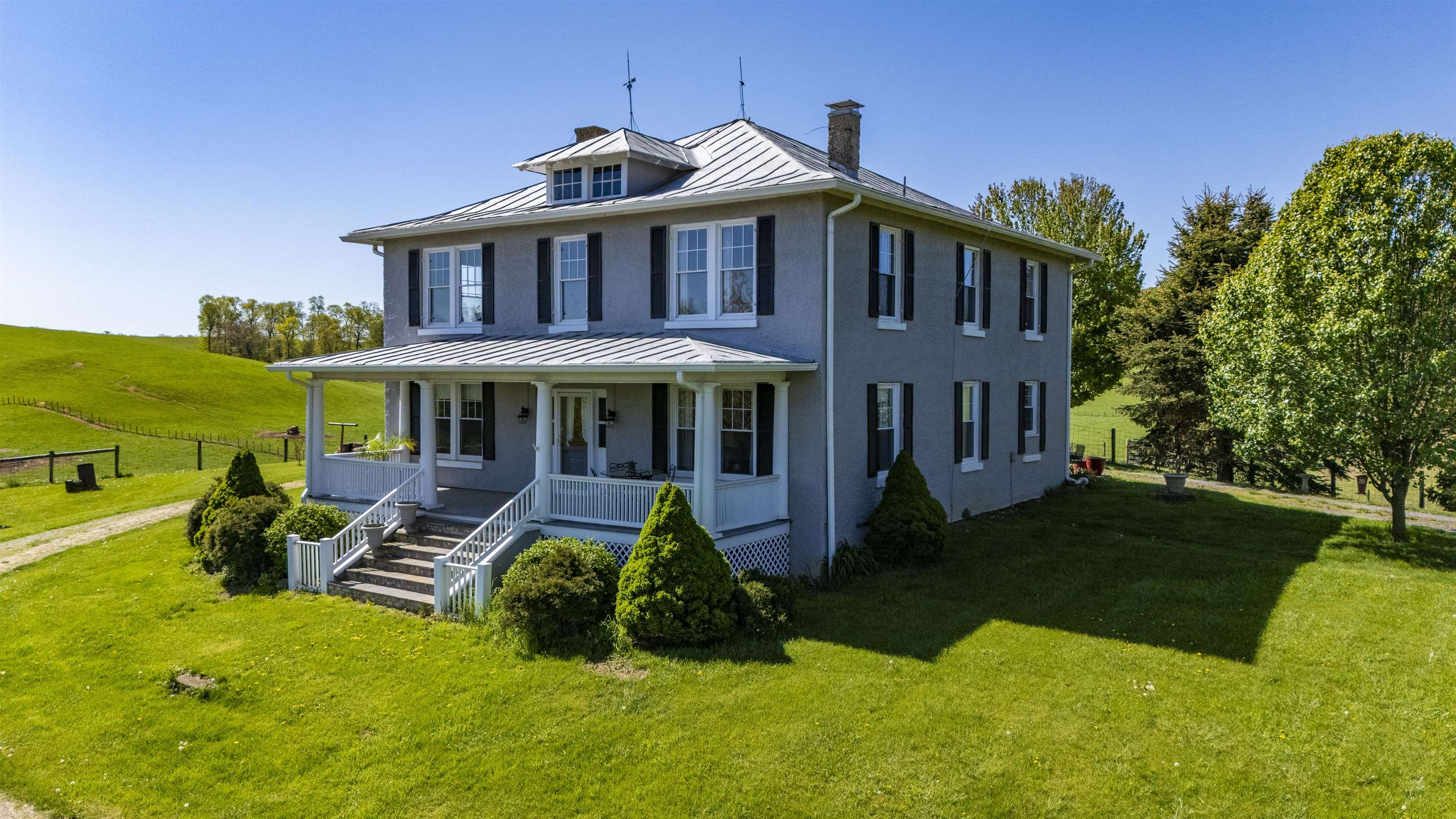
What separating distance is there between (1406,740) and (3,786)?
1316 centimetres

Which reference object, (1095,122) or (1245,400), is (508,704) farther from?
(1095,122)

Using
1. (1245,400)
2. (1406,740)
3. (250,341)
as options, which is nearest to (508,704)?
(1406,740)

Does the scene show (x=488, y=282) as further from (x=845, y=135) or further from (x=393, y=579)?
(x=845, y=135)

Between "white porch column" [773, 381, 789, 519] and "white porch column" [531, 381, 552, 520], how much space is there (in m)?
3.64

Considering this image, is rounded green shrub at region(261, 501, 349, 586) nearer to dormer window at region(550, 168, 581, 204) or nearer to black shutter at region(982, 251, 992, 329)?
dormer window at region(550, 168, 581, 204)

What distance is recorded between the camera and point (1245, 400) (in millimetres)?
16609

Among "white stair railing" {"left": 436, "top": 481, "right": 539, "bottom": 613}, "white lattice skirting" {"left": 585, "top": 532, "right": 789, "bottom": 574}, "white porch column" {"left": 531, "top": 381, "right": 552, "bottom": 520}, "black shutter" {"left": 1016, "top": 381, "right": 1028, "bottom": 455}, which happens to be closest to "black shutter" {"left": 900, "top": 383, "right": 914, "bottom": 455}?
"white lattice skirting" {"left": 585, "top": 532, "right": 789, "bottom": 574}

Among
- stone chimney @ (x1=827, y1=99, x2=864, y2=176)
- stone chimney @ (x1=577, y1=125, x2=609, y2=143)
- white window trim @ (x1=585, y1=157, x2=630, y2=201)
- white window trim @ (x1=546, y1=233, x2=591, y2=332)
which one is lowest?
white window trim @ (x1=546, y1=233, x2=591, y2=332)

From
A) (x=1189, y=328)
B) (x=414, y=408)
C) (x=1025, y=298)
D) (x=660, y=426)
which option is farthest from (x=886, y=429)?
(x=1189, y=328)

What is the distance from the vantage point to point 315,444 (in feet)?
53.9

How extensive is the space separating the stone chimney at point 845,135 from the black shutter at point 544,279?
5961 mm

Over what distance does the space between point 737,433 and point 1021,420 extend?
851cm

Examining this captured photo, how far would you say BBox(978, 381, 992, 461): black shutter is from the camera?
18.0m

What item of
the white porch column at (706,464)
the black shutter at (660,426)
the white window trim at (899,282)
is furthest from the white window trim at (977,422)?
the white porch column at (706,464)
